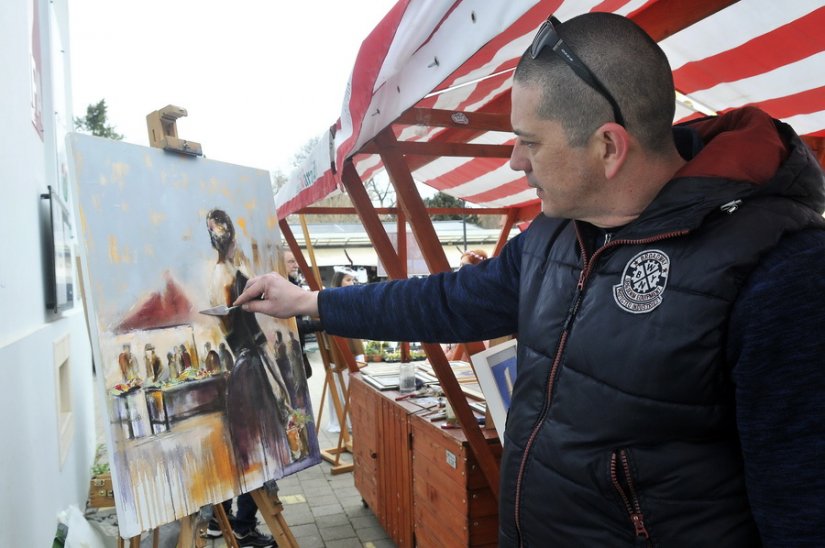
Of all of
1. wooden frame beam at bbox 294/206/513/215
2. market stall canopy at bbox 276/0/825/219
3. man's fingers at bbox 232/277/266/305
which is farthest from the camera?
wooden frame beam at bbox 294/206/513/215

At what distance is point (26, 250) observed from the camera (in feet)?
7.95

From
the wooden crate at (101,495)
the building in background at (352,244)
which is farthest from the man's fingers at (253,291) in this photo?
the building in background at (352,244)

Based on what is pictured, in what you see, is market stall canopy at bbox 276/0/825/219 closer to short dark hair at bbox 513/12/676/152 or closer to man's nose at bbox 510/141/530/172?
short dark hair at bbox 513/12/676/152

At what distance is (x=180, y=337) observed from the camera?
1821mm

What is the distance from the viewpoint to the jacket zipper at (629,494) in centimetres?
98

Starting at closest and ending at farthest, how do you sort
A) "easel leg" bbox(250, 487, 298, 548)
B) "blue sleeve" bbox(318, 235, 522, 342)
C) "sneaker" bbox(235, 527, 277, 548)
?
"blue sleeve" bbox(318, 235, 522, 342)
"easel leg" bbox(250, 487, 298, 548)
"sneaker" bbox(235, 527, 277, 548)

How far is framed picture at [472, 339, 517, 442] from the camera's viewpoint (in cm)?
224

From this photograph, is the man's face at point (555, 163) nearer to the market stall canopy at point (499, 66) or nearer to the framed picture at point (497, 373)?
the market stall canopy at point (499, 66)

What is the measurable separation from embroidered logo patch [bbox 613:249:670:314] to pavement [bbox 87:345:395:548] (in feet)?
9.96

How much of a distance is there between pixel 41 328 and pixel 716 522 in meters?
2.89

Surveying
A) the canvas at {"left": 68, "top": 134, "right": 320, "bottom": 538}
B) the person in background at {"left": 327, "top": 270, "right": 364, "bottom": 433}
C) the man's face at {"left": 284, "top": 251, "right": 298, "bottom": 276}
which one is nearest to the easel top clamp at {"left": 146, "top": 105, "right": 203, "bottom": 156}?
the canvas at {"left": 68, "top": 134, "right": 320, "bottom": 538}

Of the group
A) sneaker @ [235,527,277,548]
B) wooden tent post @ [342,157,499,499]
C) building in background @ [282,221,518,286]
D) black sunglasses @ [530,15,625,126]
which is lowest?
sneaker @ [235,527,277,548]

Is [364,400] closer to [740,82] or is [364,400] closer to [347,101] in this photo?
[347,101]

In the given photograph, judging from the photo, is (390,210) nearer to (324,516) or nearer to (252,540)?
(324,516)
